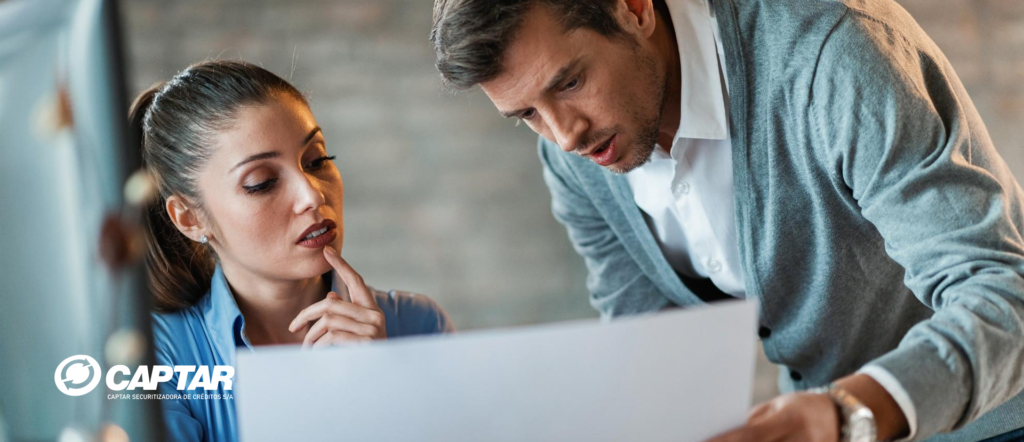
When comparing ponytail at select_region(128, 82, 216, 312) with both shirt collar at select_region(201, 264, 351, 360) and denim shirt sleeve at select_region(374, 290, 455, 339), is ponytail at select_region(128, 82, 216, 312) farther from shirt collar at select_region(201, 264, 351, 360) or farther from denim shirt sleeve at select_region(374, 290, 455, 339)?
denim shirt sleeve at select_region(374, 290, 455, 339)

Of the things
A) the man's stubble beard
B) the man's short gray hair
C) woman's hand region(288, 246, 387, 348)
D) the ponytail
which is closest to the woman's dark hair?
the ponytail

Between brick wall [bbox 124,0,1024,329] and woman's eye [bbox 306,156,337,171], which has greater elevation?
brick wall [bbox 124,0,1024,329]

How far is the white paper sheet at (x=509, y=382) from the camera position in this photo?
0.57 metres

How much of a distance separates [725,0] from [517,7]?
265 mm

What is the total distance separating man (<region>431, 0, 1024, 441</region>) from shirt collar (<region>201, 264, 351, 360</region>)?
37 centimetres

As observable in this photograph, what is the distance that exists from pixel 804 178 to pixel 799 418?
41 cm

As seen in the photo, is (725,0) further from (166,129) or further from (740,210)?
(166,129)

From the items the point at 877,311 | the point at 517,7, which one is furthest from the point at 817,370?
the point at 517,7

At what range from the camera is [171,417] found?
0.74 m

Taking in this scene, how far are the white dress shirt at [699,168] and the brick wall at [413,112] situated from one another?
Result: 1.21 m

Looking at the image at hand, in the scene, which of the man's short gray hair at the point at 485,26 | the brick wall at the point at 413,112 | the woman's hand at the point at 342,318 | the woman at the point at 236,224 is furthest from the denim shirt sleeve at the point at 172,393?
the brick wall at the point at 413,112

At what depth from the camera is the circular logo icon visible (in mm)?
460

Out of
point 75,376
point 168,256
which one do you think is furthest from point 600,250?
point 75,376

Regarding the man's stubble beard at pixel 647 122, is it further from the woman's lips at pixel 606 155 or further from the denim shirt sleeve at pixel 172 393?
the denim shirt sleeve at pixel 172 393
